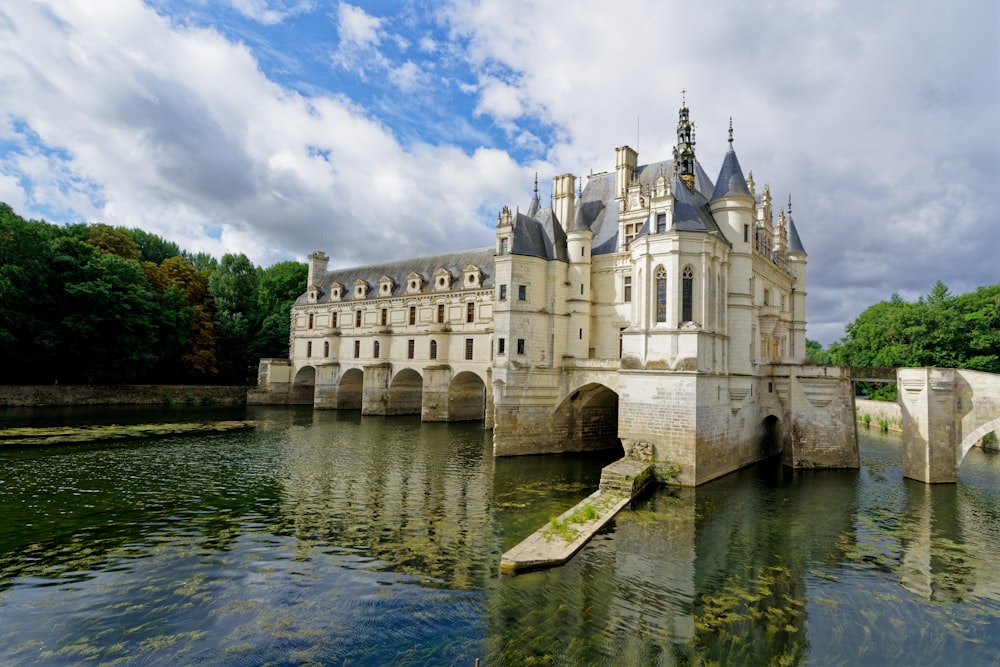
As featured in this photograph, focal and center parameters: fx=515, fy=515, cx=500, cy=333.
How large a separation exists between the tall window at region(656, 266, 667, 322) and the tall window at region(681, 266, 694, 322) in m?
0.73

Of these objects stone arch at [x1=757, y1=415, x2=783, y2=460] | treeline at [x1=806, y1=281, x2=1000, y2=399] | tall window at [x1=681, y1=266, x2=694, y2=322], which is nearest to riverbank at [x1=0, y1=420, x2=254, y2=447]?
tall window at [x1=681, y1=266, x2=694, y2=322]

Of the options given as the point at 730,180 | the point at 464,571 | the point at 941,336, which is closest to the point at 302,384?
the point at 730,180

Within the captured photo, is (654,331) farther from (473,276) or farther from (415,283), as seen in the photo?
(415,283)

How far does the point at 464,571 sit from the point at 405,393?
3386cm

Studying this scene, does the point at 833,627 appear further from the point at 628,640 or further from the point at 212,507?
the point at 212,507

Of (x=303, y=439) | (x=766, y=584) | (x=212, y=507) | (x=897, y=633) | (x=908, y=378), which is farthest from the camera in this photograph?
(x=303, y=439)

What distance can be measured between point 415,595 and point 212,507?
9523mm

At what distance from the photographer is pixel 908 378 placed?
71.9ft

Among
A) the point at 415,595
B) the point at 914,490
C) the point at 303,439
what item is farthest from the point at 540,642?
the point at 303,439

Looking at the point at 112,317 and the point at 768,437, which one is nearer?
the point at 768,437

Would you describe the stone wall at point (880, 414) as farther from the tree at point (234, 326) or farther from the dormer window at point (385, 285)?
the tree at point (234, 326)

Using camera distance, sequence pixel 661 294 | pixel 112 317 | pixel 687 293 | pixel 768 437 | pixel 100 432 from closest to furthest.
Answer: pixel 687 293
pixel 661 294
pixel 768 437
pixel 100 432
pixel 112 317

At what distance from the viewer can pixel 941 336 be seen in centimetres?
3966

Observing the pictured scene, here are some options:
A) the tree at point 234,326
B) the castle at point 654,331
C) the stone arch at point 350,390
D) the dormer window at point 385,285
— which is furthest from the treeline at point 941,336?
the tree at point 234,326
